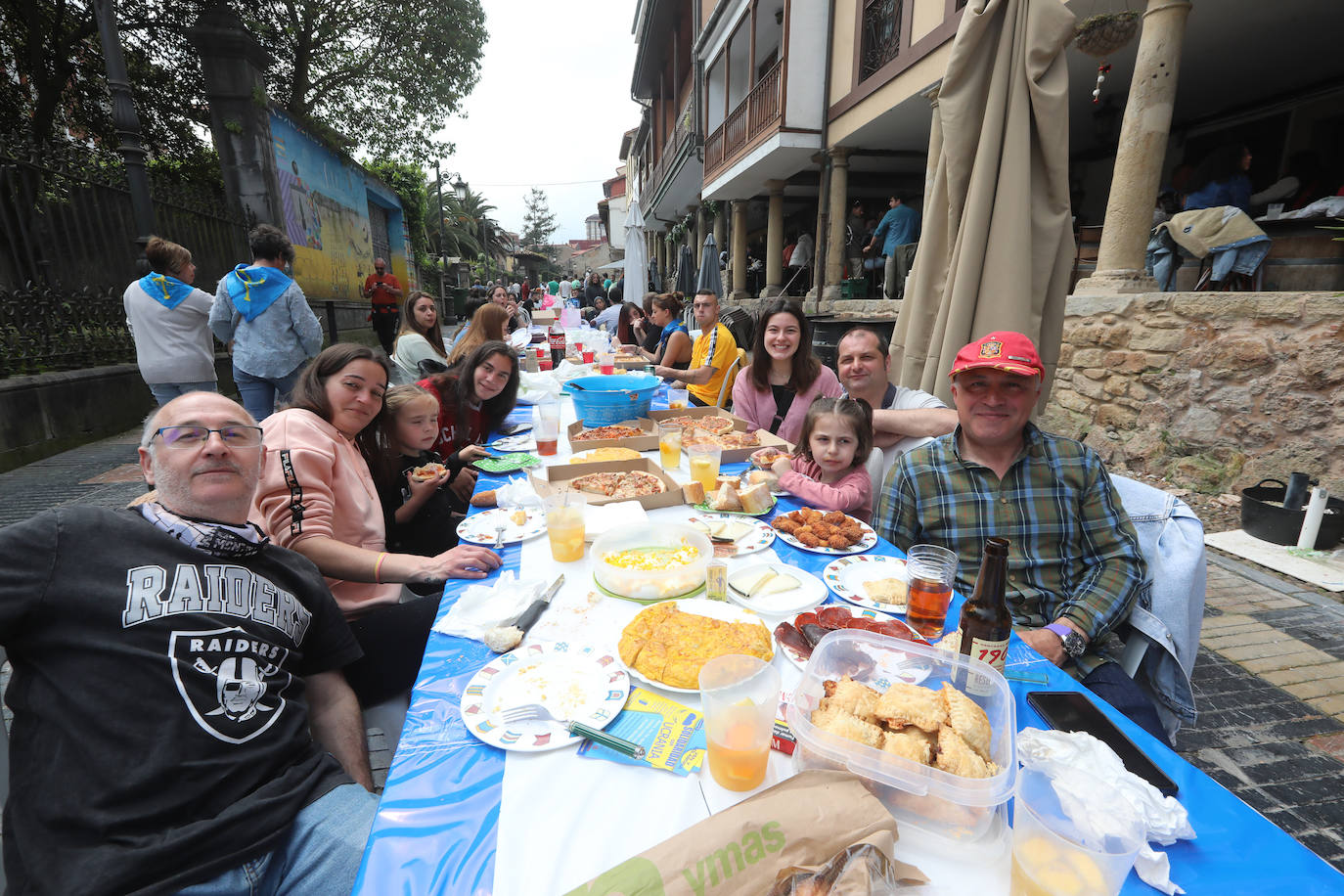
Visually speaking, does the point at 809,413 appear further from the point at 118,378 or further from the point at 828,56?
the point at 828,56

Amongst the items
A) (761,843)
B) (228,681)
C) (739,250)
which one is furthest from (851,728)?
(739,250)

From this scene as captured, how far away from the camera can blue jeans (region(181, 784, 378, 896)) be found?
1.35 meters

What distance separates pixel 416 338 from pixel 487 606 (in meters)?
4.88

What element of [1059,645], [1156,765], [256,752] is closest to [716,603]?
[1156,765]

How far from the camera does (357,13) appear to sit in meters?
15.5

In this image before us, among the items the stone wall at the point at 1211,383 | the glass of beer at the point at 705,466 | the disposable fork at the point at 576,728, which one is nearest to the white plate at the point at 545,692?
the disposable fork at the point at 576,728

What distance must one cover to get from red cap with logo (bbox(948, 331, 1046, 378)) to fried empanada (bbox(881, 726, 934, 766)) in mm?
1525

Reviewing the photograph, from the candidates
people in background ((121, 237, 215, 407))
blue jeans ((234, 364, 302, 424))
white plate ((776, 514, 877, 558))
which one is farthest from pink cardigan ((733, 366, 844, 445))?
people in background ((121, 237, 215, 407))

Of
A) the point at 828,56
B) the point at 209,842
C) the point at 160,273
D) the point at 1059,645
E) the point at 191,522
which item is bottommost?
the point at 209,842

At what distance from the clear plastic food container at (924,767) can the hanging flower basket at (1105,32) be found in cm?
554

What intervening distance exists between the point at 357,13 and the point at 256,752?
2030cm

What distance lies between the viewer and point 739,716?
3.60ft

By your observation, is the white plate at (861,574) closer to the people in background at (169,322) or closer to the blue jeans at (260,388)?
the blue jeans at (260,388)

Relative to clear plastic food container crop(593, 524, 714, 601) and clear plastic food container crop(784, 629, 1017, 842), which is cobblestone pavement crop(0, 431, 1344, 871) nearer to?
clear plastic food container crop(593, 524, 714, 601)
